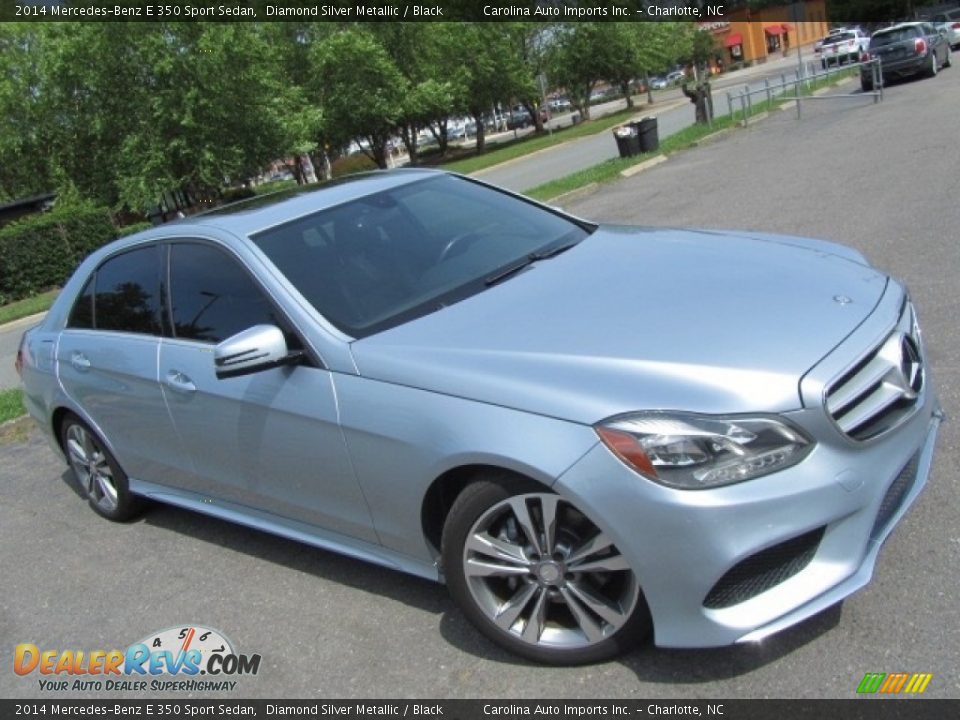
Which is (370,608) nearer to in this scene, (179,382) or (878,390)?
(179,382)

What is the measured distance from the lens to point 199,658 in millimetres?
3707

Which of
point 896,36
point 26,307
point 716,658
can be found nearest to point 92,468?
point 716,658

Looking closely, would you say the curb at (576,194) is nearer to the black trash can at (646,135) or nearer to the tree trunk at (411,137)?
the black trash can at (646,135)

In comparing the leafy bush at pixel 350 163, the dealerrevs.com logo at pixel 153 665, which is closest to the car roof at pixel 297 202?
the dealerrevs.com logo at pixel 153 665

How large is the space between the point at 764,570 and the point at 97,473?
12.7 ft

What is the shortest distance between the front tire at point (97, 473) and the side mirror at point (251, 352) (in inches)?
74.9

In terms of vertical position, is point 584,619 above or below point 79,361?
below

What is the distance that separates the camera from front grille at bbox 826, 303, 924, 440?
2807 mm

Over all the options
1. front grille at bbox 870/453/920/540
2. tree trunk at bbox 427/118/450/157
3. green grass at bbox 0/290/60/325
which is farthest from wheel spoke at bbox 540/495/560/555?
tree trunk at bbox 427/118/450/157

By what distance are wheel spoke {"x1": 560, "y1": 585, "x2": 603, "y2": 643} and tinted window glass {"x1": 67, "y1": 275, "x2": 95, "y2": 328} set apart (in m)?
3.20

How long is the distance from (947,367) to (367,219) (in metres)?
3.21

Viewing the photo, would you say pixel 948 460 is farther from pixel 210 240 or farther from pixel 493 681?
pixel 210 240

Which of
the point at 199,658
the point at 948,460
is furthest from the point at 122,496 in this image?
the point at 948,460

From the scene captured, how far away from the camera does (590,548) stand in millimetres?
2918
